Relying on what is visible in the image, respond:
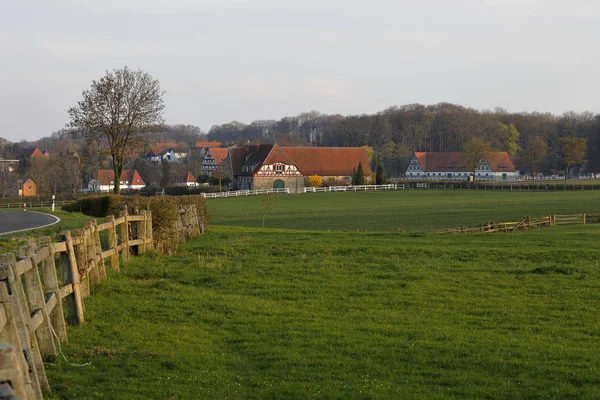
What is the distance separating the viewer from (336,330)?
1032 cm

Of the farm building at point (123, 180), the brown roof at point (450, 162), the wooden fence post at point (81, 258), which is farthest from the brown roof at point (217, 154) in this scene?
the wooden fence post at point (81, 258)

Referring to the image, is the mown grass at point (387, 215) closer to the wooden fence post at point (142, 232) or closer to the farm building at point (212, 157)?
the wooden fence post at point (142, 232)

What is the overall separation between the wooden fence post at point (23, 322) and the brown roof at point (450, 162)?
143443mm

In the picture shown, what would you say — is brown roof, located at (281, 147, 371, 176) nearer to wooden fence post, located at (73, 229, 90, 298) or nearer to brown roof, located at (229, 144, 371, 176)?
brown roof, located at (229, 144, 371, 176)

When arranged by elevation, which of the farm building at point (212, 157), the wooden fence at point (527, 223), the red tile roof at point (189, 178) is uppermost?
the farm building at point (212, 157)

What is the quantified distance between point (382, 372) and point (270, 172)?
9789cm

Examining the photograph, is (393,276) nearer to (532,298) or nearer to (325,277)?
(325,277)

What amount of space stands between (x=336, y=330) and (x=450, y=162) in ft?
475

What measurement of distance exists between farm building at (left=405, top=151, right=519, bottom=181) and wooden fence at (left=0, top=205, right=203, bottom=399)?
5450 inches

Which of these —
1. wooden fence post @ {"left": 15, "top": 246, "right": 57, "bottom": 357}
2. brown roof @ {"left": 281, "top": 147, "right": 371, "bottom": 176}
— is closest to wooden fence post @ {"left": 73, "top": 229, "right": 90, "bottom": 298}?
wooden fence post @ {"left": 15, "top": 246, "right": 57, "bottom": 357}

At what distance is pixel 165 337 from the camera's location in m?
9.84

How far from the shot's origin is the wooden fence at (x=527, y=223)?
115 feet

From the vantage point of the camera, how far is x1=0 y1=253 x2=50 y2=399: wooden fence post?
676cm

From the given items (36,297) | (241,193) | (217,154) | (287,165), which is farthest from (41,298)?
(217,154)
